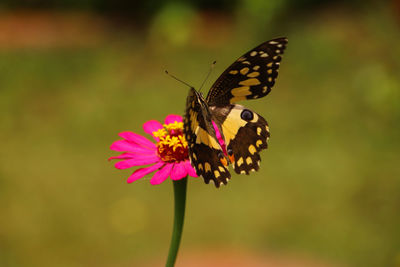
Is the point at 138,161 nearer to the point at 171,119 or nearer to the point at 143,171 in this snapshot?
the point at 143,171

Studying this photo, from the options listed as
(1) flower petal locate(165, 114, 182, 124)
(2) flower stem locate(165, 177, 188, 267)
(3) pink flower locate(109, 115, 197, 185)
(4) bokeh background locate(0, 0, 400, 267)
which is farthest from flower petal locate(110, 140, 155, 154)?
(4) bokeh background locate(0, 0, 400, 267)

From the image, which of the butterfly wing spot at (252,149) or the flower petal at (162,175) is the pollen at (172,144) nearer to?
the flower petal at (162,175)

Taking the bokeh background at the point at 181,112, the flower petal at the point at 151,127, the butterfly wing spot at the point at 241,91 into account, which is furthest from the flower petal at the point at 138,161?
the bokeh background at the point at 181,112

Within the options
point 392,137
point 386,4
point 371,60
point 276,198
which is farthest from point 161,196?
point 386,4

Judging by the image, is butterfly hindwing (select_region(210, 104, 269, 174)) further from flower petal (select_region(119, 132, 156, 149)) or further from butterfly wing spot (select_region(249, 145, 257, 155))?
flower petal (select_region(119, 132, 156, 149))

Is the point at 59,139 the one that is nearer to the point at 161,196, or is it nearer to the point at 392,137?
the point at 161,196
